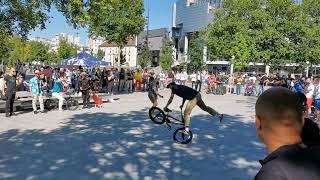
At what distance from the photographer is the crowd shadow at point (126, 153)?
793cm

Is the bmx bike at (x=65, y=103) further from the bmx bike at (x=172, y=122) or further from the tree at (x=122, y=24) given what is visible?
the tree at (x=122, y=24)

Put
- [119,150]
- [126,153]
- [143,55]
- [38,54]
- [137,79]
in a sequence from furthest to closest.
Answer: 1. [38,54]
2. [143,55]
3. [137,79]
4. [119,150]
5. [126,153]

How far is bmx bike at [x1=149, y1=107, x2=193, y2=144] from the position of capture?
1125 centimetres

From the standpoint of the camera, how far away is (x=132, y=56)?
170 m

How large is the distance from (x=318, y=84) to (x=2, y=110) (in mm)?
11261

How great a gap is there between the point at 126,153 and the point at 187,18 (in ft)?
320

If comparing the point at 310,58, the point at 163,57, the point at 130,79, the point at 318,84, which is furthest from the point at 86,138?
the point at 163,57

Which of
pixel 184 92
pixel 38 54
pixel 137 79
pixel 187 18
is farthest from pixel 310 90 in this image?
pixel 187 18

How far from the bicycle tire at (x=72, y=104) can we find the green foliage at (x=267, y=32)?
2305cm

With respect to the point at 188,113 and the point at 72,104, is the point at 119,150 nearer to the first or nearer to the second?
the point at 188,113

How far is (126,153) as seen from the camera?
31.4 feet

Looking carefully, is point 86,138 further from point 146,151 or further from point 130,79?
point 130,79

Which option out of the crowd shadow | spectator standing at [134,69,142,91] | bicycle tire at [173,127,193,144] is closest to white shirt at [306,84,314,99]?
the crowd shadow

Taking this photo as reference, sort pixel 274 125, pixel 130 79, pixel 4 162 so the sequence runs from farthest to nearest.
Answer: pixel 130 79 < pixel 4 162 < pixel 274 125
